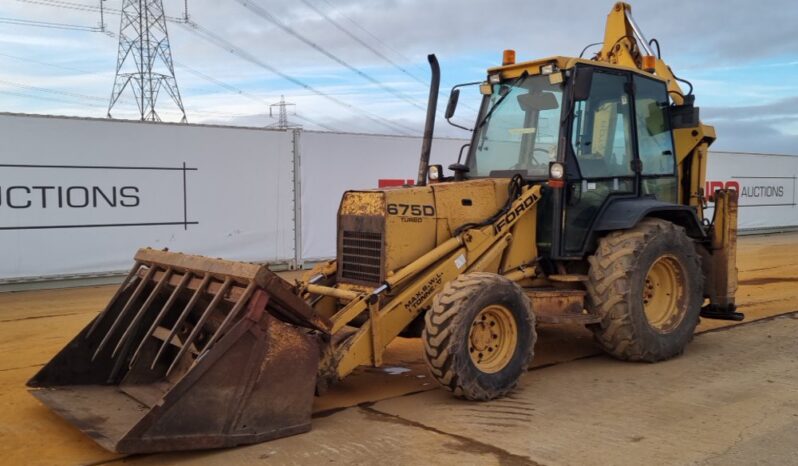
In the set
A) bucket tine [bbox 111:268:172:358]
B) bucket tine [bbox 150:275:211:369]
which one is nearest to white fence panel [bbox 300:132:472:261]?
bucket tine [bbox 111:268:172:358]

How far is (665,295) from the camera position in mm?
6820

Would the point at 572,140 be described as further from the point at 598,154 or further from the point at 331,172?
the point at 331,172

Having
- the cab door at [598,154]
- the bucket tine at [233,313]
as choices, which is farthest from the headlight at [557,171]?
the bucket tine at [233,313]

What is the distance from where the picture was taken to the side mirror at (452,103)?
22.7ft

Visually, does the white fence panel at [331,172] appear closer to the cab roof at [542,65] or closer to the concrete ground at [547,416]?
the concrete ground at [547,416]

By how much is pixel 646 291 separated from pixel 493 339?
→ 2.06m

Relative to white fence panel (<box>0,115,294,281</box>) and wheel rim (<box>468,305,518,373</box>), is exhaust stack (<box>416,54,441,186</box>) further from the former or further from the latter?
white fence panel (<box>0,115,294,281</box>)

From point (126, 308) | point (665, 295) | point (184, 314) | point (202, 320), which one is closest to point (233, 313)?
point (202, 320)

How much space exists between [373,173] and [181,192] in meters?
4.02

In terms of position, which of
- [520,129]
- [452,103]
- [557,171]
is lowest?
[557,171]

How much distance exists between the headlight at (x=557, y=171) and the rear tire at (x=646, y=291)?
0.76 meters

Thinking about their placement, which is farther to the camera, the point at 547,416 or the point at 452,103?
the point at 452,103

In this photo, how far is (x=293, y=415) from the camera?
15.0ft

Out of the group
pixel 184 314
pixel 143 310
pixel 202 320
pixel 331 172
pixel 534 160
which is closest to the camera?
pixel 202 320
